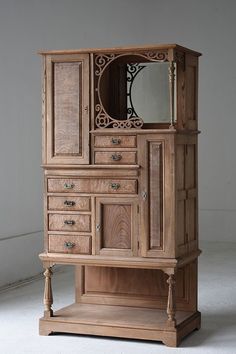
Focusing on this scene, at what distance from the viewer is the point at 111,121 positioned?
505cm

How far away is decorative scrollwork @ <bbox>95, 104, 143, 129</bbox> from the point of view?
16.4 feet

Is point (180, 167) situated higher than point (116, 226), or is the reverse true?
point (180, 167)

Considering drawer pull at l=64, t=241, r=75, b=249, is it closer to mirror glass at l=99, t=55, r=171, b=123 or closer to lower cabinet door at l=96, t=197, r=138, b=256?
lower cabinet door at l=96, t=197, r=138, b=256

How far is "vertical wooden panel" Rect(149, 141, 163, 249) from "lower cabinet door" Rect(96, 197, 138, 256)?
120 millimetres

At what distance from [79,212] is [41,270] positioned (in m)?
2.61

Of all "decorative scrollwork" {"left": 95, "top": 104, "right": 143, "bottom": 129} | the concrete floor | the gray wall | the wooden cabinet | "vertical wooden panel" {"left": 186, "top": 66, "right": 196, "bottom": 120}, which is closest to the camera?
the concrete floor

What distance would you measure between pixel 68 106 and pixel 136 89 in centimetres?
57

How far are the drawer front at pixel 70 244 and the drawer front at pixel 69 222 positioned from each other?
0.05 metres

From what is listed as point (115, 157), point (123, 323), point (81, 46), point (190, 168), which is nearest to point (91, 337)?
point (123, 323)

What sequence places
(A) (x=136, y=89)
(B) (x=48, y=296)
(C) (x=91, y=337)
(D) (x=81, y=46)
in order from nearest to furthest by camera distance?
1. (C) (x=91, y=337)
2. (B) (x=48, y=296)
3. (A) (x=136, y=89)
4. (D) (x=81, y=46)

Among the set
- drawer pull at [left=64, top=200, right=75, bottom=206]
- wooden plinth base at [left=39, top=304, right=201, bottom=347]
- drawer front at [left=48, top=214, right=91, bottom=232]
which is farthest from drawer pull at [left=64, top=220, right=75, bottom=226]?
wooden plinth base at [left=39, top=304, right=201, bottom=347]

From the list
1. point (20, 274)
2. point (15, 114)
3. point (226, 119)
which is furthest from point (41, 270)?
point (226, 119)

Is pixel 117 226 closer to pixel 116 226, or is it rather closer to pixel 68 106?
pixel 116 226

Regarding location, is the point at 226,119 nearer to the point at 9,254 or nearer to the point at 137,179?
the point at 9,254
